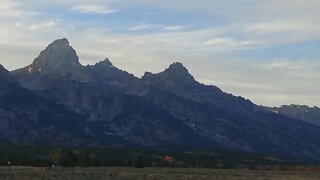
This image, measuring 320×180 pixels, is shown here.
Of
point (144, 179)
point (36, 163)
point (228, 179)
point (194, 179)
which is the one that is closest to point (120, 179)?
point (144, 179)

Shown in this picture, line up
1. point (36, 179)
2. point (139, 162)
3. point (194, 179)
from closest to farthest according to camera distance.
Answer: point (36, 179) < point (194, 179) < point (139, 162)

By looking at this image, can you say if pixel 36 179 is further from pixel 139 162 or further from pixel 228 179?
pixel 139 162

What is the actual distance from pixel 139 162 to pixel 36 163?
886 inches

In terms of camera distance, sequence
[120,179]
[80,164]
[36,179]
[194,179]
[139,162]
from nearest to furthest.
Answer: [36,179] < [120,179] < [194,179] < [80,164] < [139,162]

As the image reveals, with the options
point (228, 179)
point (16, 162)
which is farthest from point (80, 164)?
point (228, 179)

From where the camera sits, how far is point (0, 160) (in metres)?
126

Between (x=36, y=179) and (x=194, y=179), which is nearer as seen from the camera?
(x=36, y=179)

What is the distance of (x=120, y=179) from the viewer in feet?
213

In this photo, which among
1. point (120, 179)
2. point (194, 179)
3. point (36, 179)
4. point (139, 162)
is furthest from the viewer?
point (139, 162)

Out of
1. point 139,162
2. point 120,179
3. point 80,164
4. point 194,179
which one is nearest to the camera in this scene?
point 120,179

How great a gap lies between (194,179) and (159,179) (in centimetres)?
495

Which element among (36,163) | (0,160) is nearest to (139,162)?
(36,163)

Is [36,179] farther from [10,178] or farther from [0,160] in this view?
[0,160]

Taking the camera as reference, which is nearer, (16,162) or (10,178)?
(10,178)
